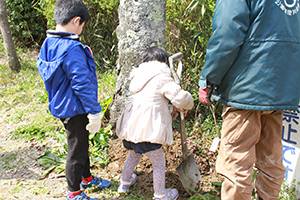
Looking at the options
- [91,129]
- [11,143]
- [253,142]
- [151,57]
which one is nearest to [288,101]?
[253,142]

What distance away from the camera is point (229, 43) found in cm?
194

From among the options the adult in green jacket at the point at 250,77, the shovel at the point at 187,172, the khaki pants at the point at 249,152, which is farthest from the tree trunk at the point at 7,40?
the khaki pants at the point at 249,152

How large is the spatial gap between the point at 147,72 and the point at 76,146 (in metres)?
0.93

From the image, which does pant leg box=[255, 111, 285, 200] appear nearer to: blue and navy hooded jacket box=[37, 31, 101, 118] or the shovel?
the shovel

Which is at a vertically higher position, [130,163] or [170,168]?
[130,163]

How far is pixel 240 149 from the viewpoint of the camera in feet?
7.08

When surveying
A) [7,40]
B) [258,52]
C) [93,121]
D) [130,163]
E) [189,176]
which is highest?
[258,52]

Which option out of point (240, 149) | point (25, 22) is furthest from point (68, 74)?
point (25, 22)

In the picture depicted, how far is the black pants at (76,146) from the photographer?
2406 millimetres

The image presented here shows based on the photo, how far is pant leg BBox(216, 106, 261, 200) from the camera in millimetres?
2117

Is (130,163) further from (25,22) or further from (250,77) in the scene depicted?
(25,22)

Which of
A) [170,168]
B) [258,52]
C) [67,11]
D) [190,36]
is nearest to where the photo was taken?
[258,52]

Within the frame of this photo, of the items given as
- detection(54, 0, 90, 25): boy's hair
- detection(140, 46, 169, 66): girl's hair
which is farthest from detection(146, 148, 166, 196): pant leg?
detection(54, 0, 90, 25): boy's hair

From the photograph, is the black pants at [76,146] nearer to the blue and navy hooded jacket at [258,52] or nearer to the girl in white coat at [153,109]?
the girl in white coat at [153,109]
